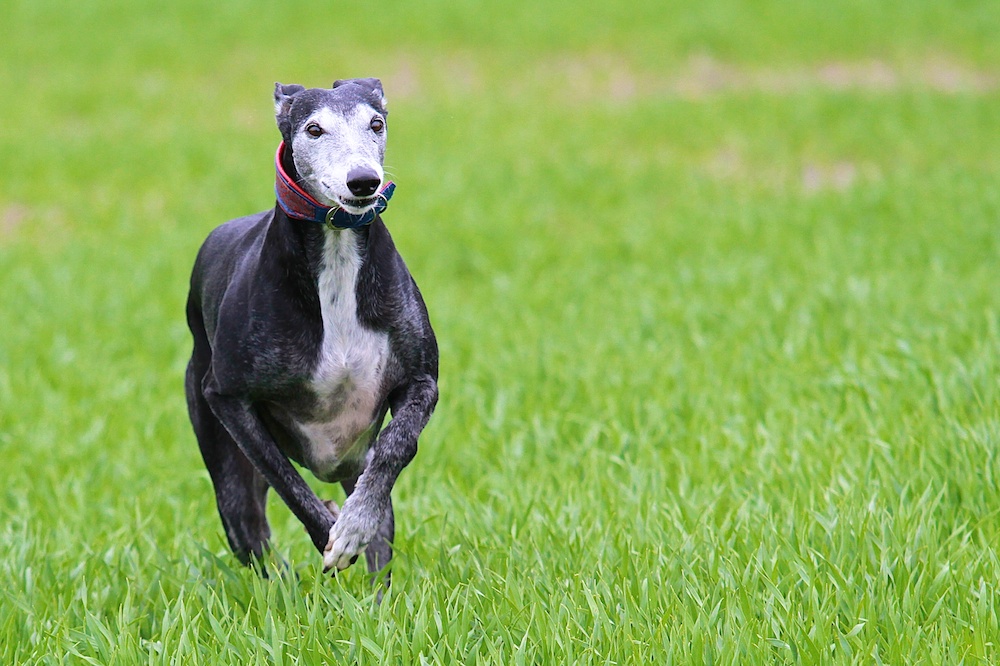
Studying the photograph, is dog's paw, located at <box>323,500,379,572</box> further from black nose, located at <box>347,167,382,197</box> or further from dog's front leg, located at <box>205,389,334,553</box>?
black nose, located at <box>347,167,382,197</box>

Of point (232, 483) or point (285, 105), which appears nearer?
point (285, 105)

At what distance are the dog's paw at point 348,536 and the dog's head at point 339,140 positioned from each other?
0.90 m

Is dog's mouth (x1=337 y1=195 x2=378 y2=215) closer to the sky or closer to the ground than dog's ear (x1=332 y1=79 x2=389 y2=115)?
closer to the ground

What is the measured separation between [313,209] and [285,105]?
0.37 m

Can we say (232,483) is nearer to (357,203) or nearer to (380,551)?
(380,551)

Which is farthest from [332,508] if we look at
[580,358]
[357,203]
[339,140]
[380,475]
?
[580,358]

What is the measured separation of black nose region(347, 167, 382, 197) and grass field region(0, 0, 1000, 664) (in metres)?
1.37

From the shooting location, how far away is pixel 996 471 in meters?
4.60

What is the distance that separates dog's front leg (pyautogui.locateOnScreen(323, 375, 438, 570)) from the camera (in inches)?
130

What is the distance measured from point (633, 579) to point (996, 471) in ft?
5.78

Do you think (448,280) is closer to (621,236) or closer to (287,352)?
(621,236)

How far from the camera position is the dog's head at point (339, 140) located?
3.07 m

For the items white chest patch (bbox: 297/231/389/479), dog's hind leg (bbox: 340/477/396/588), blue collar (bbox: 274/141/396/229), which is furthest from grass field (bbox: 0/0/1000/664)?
blue collar (bbox: 274/141/396/229)

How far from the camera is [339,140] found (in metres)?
3.23
